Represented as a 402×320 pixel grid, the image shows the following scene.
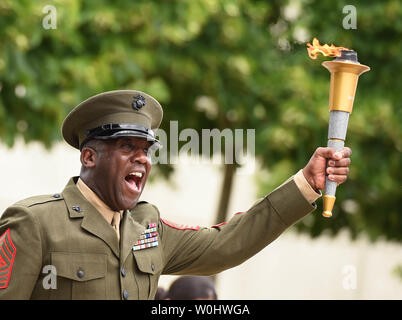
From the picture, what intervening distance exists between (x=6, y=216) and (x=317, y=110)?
602cm

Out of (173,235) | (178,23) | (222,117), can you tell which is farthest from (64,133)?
(222,117)

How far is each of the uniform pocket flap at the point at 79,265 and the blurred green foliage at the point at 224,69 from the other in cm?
→ 447

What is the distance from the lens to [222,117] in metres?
10.5

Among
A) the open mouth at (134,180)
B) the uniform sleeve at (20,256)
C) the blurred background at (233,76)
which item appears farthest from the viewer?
the blurred background at (233,76)

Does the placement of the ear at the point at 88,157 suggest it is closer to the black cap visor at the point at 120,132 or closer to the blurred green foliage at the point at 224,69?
the black cap visor at the point at 120,132

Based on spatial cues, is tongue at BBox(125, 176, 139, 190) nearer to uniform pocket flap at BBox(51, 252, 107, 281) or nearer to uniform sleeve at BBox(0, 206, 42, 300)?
uniform pocket flap at BBox(51, 252, 107, 281)

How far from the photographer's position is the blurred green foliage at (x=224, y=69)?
8391mm

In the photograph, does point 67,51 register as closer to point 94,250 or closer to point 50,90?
point 50,90

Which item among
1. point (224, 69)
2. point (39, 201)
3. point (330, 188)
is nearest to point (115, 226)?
point (39, 201)

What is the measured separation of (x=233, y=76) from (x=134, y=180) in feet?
20.0

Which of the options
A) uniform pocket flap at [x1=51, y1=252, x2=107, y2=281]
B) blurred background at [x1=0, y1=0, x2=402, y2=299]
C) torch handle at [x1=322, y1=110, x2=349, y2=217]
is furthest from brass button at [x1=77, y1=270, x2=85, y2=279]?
blurred background at [x1=0, y1=0, x2=402, y2=299]

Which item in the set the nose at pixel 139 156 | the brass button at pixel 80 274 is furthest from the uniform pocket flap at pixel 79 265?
the nose at pixel 139 156

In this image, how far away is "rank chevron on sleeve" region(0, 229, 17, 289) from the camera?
367cm

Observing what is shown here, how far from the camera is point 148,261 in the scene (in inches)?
160
